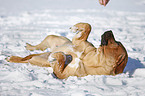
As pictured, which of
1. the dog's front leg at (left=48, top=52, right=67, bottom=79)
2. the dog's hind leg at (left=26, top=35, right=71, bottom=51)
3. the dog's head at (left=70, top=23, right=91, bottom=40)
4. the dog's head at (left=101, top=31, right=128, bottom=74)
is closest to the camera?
the dog's head at (left=101, top=31, right=128, bottom=74)

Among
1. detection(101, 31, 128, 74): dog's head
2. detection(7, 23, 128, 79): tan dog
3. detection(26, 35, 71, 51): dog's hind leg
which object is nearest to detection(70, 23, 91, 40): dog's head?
detection(7, 23, 128, 79): tan dog

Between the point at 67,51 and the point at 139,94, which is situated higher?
the point at 67,51

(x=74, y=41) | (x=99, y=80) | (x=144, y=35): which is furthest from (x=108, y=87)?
(x=144, y=35)

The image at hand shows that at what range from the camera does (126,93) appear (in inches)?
98.3

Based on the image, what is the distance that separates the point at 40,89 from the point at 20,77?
1.47 ft

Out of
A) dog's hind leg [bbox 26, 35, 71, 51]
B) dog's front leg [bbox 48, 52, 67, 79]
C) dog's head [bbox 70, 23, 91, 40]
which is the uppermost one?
dog's head [bbox 70, 23, 91, 40]

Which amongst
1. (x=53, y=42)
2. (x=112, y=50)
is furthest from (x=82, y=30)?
(x=53, y=42)

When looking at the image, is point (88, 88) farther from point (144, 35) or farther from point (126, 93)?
point (144, 35)

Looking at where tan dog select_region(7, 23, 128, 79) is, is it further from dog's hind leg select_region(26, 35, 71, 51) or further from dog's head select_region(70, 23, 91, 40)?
dog's hind leg select_region(26, 35, 71, 51)

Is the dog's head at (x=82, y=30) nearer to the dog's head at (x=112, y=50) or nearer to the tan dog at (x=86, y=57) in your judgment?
the tan dog at (x=86, y=57)

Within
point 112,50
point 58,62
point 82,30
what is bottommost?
point 58,62

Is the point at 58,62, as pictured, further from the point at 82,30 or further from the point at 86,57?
the point at 82,30

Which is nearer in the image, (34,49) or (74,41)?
(74,41)

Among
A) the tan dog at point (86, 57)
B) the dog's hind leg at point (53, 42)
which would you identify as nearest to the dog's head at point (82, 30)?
the tan dog at point (86, 57)
